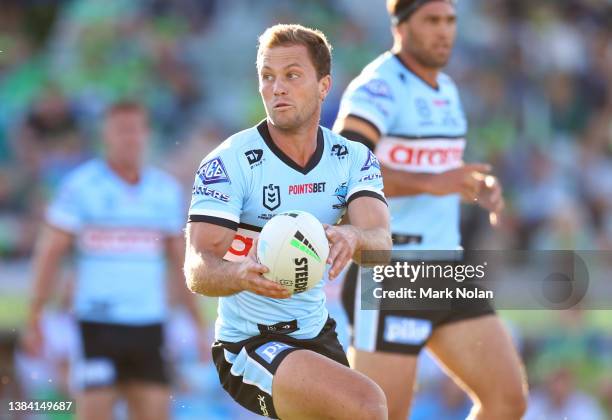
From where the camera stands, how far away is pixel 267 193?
5.06 m

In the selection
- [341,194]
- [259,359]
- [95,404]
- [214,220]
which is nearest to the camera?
[214,220]

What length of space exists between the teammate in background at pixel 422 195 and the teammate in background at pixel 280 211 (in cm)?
121

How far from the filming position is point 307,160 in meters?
5.21

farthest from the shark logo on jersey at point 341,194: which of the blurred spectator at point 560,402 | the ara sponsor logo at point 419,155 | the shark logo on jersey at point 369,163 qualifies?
the blurred spectator at point 560,402

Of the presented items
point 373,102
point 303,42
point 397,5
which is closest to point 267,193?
point 303,42

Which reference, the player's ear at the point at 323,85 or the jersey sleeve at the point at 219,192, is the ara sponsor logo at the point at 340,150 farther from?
the jersey sleeve at the point at 219,192

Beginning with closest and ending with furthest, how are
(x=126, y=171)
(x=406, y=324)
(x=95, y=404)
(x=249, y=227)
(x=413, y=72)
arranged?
(x=249, y=227) → (x=406, y=324) → (x=413, y=72) → (x=95, y=404) → (x=126, y=171)

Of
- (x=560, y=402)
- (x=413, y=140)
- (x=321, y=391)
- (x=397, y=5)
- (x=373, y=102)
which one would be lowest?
(x=560, y=402)

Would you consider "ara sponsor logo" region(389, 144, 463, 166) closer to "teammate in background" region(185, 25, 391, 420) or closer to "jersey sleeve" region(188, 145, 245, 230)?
"teammate in background" region(185, 25, 391, 420)

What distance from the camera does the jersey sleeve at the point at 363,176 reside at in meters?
5.26

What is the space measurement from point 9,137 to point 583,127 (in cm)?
705

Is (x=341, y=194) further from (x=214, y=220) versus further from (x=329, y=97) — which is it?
(x=329, y=97)

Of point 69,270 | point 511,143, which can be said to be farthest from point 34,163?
point 511,143

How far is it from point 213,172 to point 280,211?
360mm
